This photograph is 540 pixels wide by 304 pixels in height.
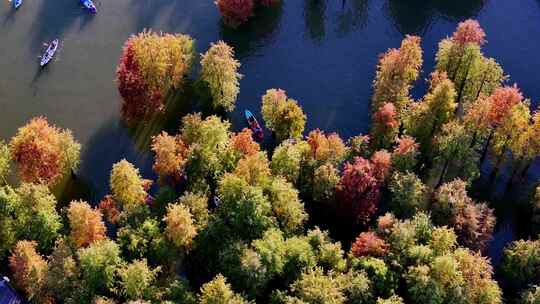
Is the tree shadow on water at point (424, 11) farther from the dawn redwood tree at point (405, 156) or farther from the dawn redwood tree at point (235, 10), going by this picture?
the dawn redwood tree at point (405, 156)

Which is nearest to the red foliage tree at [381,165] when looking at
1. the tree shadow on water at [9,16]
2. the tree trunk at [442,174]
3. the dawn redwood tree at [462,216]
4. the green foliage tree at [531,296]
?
the dawn redwood tree at [462,216]

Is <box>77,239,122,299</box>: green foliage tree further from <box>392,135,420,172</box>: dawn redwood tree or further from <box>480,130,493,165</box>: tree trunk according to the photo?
<box>480,130,493,165</box>: tree trunk

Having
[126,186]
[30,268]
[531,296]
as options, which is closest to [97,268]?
[30,268]

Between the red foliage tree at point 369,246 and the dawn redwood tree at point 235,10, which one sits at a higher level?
the dawn redwood tree at point 235,10

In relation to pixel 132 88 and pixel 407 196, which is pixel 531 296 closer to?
pixel 407 196

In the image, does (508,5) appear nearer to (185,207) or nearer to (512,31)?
(512,31)

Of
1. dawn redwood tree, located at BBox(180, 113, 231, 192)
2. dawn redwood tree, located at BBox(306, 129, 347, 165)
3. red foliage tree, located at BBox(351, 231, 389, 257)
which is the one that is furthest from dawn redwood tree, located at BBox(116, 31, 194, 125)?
red foliage tree, located at BBox(351, 231, 389, 257)
